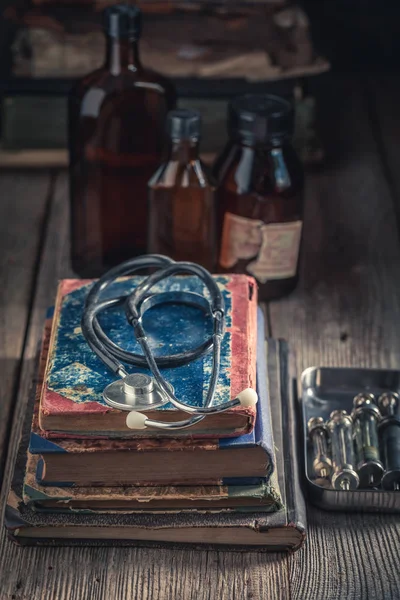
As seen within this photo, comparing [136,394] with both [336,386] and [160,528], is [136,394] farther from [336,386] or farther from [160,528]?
[336,386]

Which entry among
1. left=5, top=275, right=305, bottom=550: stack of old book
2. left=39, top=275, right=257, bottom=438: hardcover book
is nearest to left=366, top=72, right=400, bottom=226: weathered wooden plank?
left=39, top=275, right=257, bottom=438: hardcover book

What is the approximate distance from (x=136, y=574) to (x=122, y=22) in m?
0.59

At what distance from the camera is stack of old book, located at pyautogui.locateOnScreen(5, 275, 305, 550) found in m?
0.72

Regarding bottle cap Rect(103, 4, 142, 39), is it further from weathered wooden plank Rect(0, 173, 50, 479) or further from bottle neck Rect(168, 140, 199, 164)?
weathered wooden plank Rect(0, 173, 50, 479)

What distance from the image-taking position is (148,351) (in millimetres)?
729

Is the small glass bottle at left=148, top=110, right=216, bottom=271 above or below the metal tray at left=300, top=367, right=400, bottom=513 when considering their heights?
above

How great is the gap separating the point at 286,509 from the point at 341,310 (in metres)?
0.39

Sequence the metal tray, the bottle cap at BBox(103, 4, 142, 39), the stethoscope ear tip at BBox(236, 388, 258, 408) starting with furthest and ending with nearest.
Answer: the bottle cap at BBox(103, 4, 142, 39) < the metal tray < the stethoscope ear tip at BBox(236, 388, 258, 408)

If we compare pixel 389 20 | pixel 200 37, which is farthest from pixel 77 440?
pixel 389 20

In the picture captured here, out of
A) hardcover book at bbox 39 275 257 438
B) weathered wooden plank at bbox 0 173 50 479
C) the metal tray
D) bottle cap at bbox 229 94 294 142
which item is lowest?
weathered wooden plank at bbox 0 173 50 479

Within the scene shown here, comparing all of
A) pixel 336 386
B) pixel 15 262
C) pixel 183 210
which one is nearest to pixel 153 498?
pixel 336 386

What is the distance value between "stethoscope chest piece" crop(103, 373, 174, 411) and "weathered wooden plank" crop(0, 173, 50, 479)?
0.20 metres

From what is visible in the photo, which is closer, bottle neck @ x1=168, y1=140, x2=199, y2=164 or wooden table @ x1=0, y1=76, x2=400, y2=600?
wooden table @ x1=0, y1=76, x2=400, y2=600

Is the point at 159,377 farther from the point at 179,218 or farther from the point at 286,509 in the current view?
the point at 179,218
